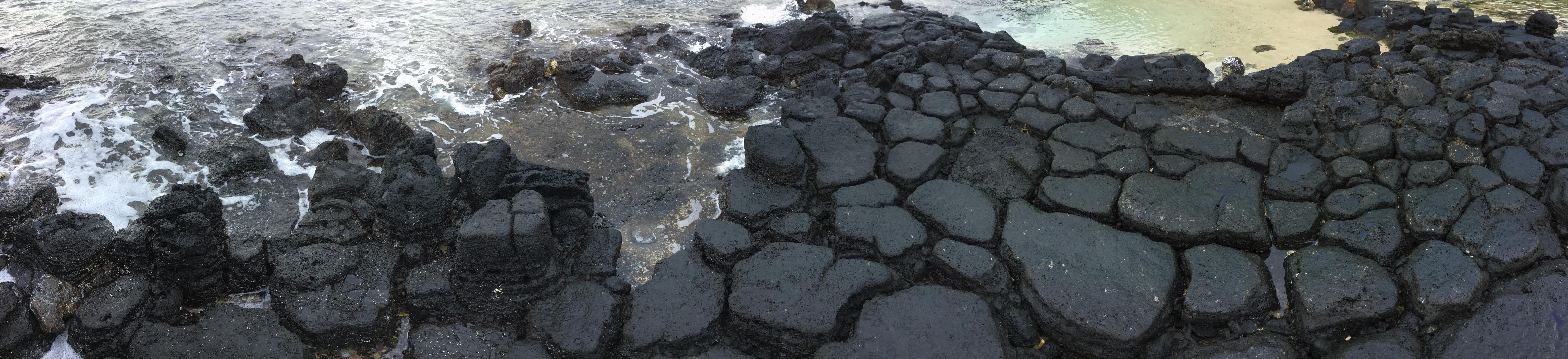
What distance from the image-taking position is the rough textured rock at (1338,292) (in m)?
3.45

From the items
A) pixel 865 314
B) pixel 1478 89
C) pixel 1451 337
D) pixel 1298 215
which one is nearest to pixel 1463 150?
pixel 1478 89

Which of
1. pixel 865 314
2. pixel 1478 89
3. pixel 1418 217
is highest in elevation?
pixel 1478 89

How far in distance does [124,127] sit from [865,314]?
16.0 feet

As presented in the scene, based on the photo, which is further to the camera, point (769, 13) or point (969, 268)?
point (769, 13)

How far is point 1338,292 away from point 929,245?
5.89 feet

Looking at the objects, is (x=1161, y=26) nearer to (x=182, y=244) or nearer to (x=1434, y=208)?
(x=1434, y=208)

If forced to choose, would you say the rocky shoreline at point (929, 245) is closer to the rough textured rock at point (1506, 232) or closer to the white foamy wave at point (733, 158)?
the rough textured rock at point (1506, 232)

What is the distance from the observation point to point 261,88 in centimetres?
558

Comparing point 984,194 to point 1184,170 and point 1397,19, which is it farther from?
point 1397,19

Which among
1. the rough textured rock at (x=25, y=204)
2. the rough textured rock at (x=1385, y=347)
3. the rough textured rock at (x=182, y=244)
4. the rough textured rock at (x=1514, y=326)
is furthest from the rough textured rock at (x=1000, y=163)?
the rough textured rock at (x=25, y=204)

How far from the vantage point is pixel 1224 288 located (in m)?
3.56

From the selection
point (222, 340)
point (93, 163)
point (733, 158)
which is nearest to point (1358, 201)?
point (733, 158)

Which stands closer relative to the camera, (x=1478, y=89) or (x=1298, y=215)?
(x=1298, y=215)

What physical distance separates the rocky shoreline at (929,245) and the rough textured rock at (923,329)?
0.01 m
